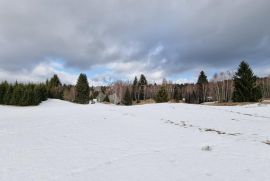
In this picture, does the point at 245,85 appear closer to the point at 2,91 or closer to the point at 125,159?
the point at 2,91

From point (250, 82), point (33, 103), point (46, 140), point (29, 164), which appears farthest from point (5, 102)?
point (250, 82)

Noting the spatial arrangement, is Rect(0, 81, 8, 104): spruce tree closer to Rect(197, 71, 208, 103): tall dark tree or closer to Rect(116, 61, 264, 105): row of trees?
Rect(116, 61, 264, 105): row of trees

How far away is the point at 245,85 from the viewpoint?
4744 cm

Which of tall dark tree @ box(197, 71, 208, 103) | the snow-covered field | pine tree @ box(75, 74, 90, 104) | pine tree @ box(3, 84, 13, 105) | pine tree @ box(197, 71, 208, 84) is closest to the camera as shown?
the snow-covered field

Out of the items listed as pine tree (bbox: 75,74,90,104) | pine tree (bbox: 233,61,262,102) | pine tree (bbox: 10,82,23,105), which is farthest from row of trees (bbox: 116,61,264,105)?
pine tree (bbox: 10,82,23,105)

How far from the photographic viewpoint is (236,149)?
26.3 ft

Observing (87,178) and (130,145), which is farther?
(130,145)

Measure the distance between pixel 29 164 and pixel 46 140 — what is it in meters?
2.80

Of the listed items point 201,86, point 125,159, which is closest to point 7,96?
point 125,159

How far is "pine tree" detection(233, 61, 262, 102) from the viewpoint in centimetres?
4675

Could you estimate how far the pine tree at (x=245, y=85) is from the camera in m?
46.8

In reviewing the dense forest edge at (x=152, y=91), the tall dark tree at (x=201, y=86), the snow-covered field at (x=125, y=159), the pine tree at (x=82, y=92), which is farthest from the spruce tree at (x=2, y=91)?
the tall dark tree at (x=201, y=86)

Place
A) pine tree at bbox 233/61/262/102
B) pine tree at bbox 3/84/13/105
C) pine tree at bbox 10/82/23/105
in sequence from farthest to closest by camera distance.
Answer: pine tree at bbox 233/61/262/102
pine tree at bbox 3/84/13/105
pine tree at bbox 10/82/23/105

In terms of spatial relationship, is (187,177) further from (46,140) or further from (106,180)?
(46,140)
